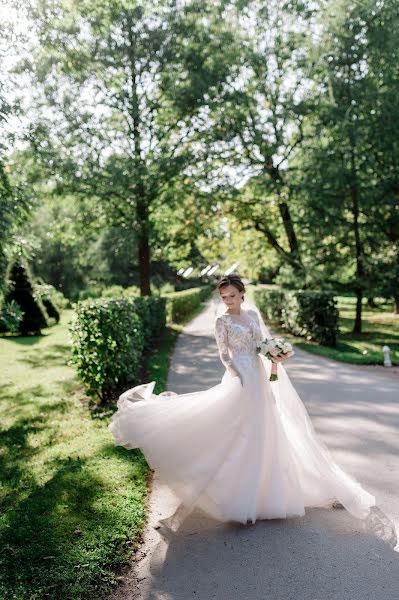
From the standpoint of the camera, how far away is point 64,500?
5.07 metres

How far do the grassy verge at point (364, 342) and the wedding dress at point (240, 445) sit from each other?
8988 mm

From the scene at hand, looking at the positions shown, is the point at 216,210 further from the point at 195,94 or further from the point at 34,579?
the point at 34,579

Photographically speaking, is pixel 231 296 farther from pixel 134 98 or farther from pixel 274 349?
pixel 134 98

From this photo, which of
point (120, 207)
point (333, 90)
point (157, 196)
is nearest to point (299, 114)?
point (333, 90)

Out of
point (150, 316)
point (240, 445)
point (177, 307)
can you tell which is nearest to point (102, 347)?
point (240, 445)

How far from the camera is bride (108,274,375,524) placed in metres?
4.34

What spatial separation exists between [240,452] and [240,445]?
7 centimetres

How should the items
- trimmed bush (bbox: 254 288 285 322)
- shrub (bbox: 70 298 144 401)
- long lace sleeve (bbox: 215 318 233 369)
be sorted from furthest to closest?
trimmed bush (bbox: 254 288 285 322), shrub (bbox: 70 298 144 401), long lace sleeve (bbox: 215 318 233 369)

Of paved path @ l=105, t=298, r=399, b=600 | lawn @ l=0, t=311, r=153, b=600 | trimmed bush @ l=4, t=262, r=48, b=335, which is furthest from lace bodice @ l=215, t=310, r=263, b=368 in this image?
trimmed bush @ l=4, t=262, r=48, b=335

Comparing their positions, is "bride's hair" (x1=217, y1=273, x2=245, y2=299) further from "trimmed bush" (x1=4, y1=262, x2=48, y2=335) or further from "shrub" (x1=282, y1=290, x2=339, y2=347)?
"trimmed bush" (x1=4, y1=262, x2=48, y2=335)

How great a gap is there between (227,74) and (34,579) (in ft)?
71.8

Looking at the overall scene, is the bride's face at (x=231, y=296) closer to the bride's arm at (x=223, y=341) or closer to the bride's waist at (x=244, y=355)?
the bride's arm at (x=223, y=341)

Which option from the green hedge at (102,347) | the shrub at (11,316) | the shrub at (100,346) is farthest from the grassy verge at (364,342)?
the shrub at (11,316)

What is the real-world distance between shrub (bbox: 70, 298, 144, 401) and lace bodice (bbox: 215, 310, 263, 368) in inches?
169
